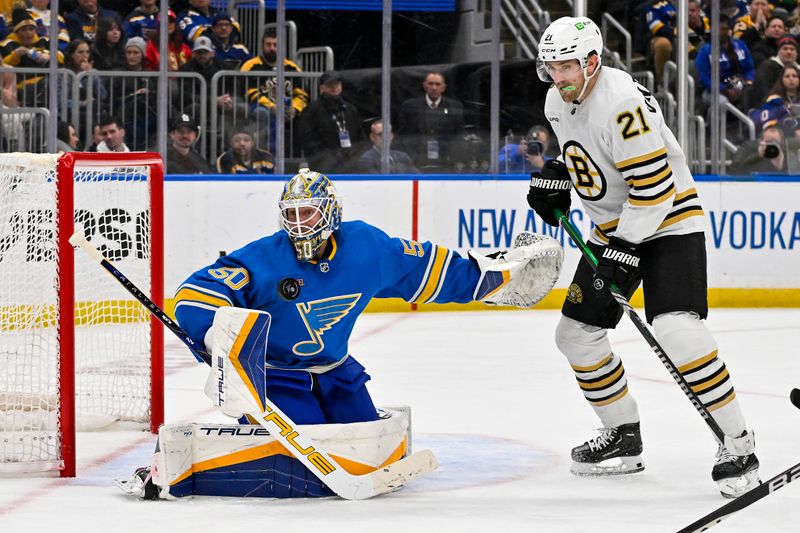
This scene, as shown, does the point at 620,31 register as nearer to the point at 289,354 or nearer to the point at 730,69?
the point at 730,69

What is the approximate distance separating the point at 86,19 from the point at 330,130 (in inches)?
53.2

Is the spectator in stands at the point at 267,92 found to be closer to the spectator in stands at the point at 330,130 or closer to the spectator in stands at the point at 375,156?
the spectator in stands at the point at 330,130

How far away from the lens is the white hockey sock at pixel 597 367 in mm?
3629

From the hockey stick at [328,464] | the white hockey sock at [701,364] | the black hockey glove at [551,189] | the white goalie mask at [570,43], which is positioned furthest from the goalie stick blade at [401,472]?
the white goalie mask at [570,43]

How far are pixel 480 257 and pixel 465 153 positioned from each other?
404 cm

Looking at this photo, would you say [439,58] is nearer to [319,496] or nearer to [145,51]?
[145,51]

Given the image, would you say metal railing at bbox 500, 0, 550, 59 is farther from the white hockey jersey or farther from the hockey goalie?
the hockey goalie

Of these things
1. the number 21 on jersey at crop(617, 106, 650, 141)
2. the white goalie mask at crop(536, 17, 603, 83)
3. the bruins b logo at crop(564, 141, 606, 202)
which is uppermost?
the white goalie mask at crop(536, 17, 603, 83)

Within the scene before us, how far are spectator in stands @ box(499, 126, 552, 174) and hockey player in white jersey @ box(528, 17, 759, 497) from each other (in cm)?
398

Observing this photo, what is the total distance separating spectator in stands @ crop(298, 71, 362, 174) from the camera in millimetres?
7527

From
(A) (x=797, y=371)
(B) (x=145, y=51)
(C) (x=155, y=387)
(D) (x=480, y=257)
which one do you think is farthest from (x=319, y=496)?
(B) (x=145, y=51)

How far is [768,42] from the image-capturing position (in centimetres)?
820

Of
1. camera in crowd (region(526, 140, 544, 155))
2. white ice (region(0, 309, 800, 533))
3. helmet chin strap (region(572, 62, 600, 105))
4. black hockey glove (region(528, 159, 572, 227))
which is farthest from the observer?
camera in crowd (region(526, 140, 544, 155))

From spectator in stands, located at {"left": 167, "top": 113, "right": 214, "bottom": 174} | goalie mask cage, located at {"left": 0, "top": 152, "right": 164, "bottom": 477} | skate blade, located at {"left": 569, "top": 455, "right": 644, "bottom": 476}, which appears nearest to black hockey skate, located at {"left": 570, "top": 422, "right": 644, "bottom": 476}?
skate blade, located at {"left": 569, "top": 455, "right": 644, "bottom": 476}
